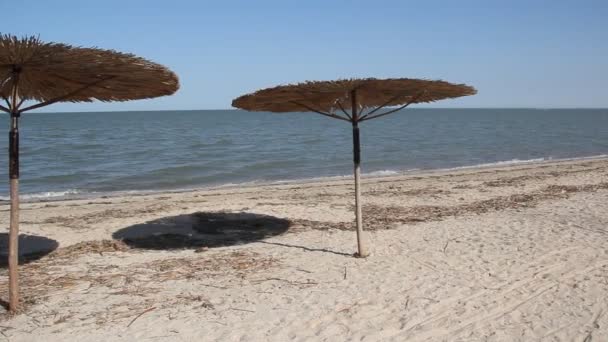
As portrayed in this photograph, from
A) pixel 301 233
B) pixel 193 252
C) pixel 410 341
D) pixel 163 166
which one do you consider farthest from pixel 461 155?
pixel 410 341

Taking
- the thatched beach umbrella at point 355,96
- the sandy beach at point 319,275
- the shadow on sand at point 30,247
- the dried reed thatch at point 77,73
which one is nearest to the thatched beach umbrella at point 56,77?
the dried reed thatch at point 77,73

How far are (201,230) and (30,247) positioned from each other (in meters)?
2.48

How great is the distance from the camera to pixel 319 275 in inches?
222

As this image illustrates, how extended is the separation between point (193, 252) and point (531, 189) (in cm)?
871

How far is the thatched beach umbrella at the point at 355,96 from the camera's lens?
5734 millimetres

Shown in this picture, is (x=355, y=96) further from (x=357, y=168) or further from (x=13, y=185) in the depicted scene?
(x=13, y=185)

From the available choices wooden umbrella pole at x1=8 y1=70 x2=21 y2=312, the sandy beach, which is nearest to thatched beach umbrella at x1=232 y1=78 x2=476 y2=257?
the sandy beach

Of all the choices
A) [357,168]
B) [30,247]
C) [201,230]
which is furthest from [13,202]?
[201,230]

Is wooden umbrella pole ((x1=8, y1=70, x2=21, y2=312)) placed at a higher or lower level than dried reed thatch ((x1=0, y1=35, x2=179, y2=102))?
lower

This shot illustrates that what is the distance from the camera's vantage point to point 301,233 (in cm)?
792

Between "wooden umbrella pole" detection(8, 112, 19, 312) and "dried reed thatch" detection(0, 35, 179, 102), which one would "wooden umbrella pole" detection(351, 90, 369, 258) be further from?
"wooden umbrella pole" detection(8, 112, 19, 312)

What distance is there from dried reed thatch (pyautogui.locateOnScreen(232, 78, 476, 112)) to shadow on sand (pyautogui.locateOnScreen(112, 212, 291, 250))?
77.9 inches

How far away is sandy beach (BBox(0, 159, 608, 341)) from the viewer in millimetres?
4234

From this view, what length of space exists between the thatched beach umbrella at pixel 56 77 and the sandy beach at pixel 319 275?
1.10 meters
